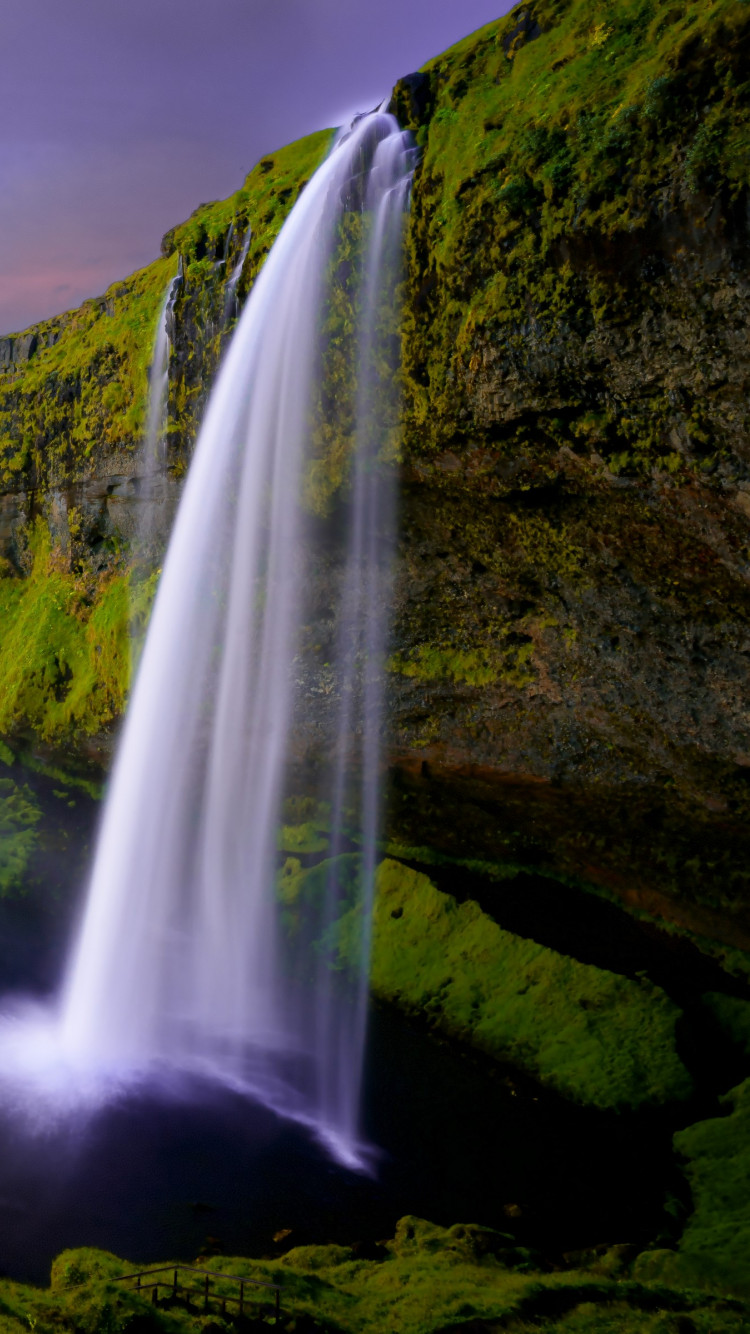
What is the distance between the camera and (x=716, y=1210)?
7949 millimetres

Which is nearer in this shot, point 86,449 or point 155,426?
point 155,426

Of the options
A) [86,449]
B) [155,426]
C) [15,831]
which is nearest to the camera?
[155,426]

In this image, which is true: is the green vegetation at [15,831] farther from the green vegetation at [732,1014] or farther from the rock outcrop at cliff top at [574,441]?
the green vegetation at [732,1014]

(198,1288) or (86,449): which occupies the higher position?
(86,449)

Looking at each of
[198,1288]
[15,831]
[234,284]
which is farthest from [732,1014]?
[15,831]

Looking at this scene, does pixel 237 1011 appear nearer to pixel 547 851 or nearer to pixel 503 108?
pixel 547 851

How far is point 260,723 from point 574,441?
7.51 meters

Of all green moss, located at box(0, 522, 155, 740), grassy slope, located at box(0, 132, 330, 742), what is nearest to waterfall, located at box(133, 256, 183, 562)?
grassy slope, located at box(0, 132, 330, 742)

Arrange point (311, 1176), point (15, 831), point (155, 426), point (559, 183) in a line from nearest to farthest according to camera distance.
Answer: point (559, 183) → point (311, 1176) → point (155, 426) → point (15, 831)

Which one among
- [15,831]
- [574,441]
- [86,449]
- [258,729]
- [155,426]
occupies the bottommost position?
[15,831]

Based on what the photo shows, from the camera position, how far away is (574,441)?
889 centimetres

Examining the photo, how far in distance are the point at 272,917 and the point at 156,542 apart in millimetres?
8182

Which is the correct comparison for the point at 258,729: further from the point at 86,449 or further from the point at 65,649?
the point at 86,449

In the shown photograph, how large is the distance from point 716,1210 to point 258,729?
9.35 meters
